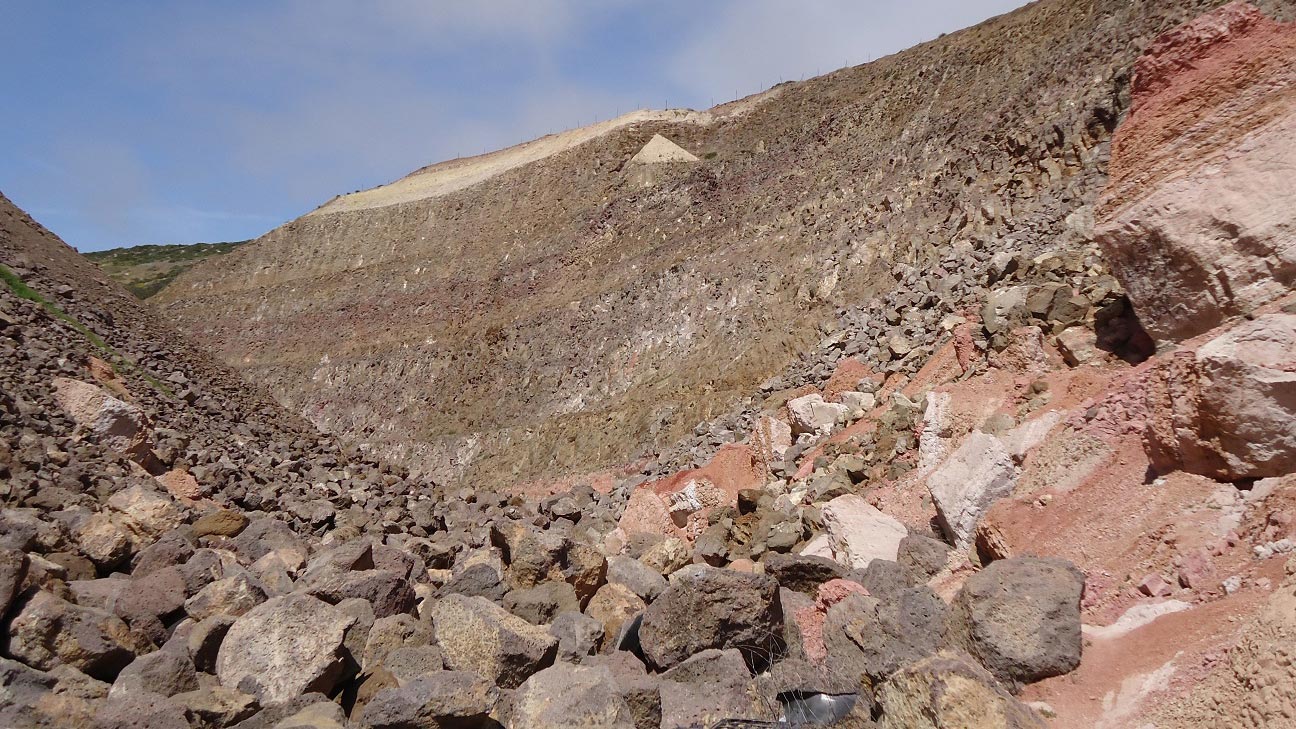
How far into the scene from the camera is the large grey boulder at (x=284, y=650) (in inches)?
202

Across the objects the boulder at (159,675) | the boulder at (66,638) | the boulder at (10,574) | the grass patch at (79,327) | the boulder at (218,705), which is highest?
the grass patch at (79,327)

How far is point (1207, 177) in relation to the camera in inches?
237

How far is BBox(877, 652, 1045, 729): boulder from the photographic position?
342cm

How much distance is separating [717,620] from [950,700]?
6.56 feet

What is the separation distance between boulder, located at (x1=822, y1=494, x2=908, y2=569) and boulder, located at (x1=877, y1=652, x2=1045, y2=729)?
3308mm

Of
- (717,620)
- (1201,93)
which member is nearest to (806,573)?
(717,620)

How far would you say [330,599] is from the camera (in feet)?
20.7

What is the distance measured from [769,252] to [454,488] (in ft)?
42.5

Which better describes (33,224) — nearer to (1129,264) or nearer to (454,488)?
(454,488)

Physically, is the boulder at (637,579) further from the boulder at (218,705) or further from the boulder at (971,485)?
the boulder at (218,705)

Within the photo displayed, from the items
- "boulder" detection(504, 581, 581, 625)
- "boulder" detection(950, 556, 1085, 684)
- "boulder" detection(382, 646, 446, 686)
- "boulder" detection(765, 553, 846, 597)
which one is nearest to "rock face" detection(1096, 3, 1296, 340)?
"boulder" detection(950, 556, 1085, 684)

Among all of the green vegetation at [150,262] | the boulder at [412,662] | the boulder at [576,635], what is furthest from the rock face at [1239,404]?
the green vegetation at [150,262]

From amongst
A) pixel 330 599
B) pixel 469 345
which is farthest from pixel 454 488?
pixel 330 599

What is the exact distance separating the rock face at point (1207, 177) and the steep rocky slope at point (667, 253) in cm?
70
